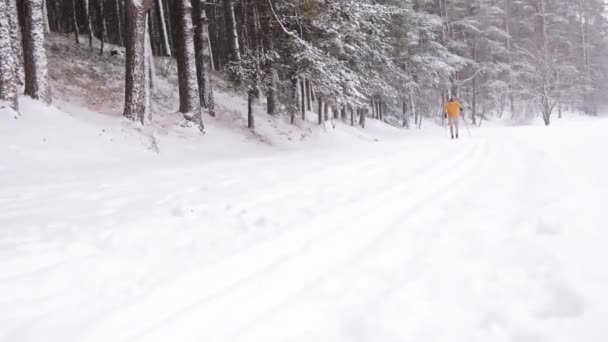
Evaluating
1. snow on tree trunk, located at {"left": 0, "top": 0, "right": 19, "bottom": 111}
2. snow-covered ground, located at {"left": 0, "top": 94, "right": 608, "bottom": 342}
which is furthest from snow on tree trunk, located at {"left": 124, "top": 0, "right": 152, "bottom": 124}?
snow-covered ground, located at {"left": 0, "top": 94, "right": 608, "bottom": 342}

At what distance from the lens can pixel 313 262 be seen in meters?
2.42

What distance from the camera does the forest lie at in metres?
9.83

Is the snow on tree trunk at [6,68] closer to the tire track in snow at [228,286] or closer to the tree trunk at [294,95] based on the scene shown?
the tire track in snow at [228,286]

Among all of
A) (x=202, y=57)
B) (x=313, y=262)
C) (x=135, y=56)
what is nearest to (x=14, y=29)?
(x=135, y=56)

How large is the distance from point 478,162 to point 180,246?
5.17 metres

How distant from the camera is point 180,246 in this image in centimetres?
282

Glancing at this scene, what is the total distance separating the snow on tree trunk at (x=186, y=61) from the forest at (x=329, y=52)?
0.10 feet

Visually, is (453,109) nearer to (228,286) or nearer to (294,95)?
(294,95)

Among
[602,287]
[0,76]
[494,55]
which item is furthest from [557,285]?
[494,55]

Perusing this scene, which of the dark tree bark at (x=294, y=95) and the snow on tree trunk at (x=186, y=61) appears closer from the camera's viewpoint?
the snow on tree trunk at (x=186, y=61)

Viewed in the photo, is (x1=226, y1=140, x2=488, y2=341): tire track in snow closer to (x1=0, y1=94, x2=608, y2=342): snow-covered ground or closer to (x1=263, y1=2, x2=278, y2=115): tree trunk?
(x1=0, y1=94, x2=608, y2=342): snow-covered ground

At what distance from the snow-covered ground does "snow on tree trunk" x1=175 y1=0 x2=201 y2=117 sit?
6.57 metres

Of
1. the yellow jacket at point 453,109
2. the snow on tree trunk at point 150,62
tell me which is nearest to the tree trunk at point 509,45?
the yellow jacket at point 453,109

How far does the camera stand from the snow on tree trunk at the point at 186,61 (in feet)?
37.5
